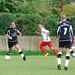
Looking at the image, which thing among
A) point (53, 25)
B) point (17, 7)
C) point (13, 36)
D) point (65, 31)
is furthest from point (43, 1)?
point (65, 31)

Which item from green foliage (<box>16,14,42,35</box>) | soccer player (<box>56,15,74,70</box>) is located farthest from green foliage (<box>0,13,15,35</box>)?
soccer player (<box>56,15,74,70</box>)

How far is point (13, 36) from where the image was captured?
22.4m

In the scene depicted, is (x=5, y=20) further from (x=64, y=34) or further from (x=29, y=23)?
(x=64, y=34)

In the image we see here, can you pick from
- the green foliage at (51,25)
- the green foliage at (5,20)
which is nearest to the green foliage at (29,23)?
the green foliage at (51,25)

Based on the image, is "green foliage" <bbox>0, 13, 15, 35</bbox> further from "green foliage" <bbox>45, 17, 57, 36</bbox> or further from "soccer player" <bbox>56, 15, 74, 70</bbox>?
"soccer player" <bbox>56, 15, 74, 70</bbox>

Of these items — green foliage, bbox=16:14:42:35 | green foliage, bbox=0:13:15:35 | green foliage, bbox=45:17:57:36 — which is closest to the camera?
green foliage, bbox=0:13:15:35

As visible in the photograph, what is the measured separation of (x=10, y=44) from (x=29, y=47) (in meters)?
10.3

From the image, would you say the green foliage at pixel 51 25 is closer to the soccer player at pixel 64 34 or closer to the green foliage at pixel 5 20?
the green foliage at pixel 5 20

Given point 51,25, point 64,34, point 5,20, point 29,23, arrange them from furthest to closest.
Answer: point 51,25
point 29,23
point 5,20
point 64,34

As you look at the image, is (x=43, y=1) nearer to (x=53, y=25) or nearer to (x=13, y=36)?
(x=53, y=25)

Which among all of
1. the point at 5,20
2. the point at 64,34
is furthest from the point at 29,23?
the point at 64,34

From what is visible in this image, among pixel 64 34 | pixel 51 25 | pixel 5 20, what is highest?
pixel 5 20

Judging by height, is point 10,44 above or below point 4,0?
below

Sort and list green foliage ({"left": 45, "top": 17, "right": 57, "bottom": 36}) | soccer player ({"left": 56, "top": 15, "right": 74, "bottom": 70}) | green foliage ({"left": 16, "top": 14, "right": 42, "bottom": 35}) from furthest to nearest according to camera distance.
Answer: green foliage ({"left": 45, "top": 17, "right": 57, "bottom": 36}) → green foliage ({"left": 16, "top": 14, "right": 42, "bottom": 35}) → soccer player ({"left": 56, "top": 15, "right": 74, "bottom": 70})
